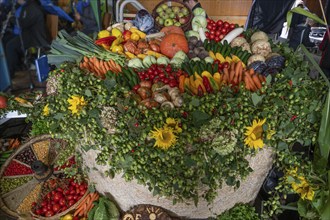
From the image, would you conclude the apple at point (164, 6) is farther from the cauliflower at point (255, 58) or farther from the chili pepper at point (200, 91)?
the chili pepper at point (200, 91)

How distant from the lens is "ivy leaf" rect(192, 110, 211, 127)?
1754 millimetres

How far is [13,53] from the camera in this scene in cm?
530

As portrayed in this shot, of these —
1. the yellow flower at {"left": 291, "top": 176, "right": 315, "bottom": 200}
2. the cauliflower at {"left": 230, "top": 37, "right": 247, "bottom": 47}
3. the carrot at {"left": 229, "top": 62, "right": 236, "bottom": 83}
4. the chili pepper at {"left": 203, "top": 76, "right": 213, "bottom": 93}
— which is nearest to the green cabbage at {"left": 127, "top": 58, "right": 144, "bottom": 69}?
the chili pepper at {"left": 203, "top": 76, "right": 213, "bottom": 93}

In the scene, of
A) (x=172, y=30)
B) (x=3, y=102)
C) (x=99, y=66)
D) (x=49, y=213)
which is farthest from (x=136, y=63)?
(x=49, y=213)

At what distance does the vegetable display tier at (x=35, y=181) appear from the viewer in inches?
88.1

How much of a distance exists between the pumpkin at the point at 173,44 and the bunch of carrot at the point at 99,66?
479 millimetres

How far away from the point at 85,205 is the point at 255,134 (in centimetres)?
142

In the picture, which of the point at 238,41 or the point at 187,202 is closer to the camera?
the point at 187,202

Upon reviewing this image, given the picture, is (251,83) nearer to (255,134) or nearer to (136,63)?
(255,134)

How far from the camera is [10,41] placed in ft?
16.6

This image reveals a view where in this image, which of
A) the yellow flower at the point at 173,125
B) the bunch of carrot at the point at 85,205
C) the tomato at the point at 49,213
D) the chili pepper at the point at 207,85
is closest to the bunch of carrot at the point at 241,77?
the chili pepper at the point at 207,85

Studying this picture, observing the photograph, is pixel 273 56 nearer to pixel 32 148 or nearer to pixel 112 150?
pixel 112 150

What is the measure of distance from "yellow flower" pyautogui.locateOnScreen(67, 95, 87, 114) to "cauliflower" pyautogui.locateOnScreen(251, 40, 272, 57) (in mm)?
1597

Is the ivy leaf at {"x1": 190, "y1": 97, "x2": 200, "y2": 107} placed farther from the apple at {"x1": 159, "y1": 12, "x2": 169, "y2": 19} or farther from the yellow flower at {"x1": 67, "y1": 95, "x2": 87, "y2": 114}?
the apple at {"x1": 159, "y1": 12, "x2": 169, "y2": 19}
